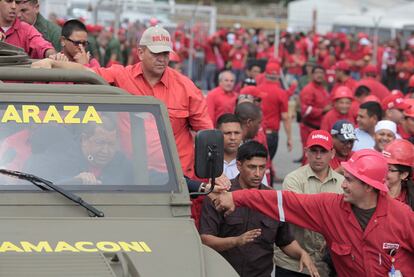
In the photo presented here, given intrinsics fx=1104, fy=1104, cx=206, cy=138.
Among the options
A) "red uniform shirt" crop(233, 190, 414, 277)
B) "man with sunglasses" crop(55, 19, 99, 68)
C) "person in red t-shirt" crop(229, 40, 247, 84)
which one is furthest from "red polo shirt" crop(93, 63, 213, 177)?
"person in red t-shirt" crop(229, 40, 247, 84)

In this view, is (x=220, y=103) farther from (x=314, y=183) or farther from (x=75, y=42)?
(x=314, y=183)

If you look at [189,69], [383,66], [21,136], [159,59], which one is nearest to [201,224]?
[159,59]

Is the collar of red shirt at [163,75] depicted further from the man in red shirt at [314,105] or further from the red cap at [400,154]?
the man in red shirt at [314,105]

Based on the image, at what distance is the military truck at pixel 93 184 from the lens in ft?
19.4

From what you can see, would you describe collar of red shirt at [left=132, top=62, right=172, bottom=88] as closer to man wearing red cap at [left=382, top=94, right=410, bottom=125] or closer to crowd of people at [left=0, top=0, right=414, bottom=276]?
crowd of people at [left=0, top=0, right=414, bottom=276]

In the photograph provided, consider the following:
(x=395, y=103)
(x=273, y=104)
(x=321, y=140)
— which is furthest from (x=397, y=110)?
(x=321, y=140)

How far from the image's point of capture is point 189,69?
100.0 ft

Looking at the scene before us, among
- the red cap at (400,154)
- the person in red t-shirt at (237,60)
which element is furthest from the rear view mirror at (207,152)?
the person in red t-shirt at (237,60)

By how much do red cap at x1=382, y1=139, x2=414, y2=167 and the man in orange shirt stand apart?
1.48 m

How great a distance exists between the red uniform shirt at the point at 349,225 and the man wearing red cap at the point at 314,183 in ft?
3.52

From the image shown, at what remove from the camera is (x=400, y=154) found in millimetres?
8852

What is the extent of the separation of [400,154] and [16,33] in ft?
11.2

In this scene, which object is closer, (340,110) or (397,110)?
(397,110)

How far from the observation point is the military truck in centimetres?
590
